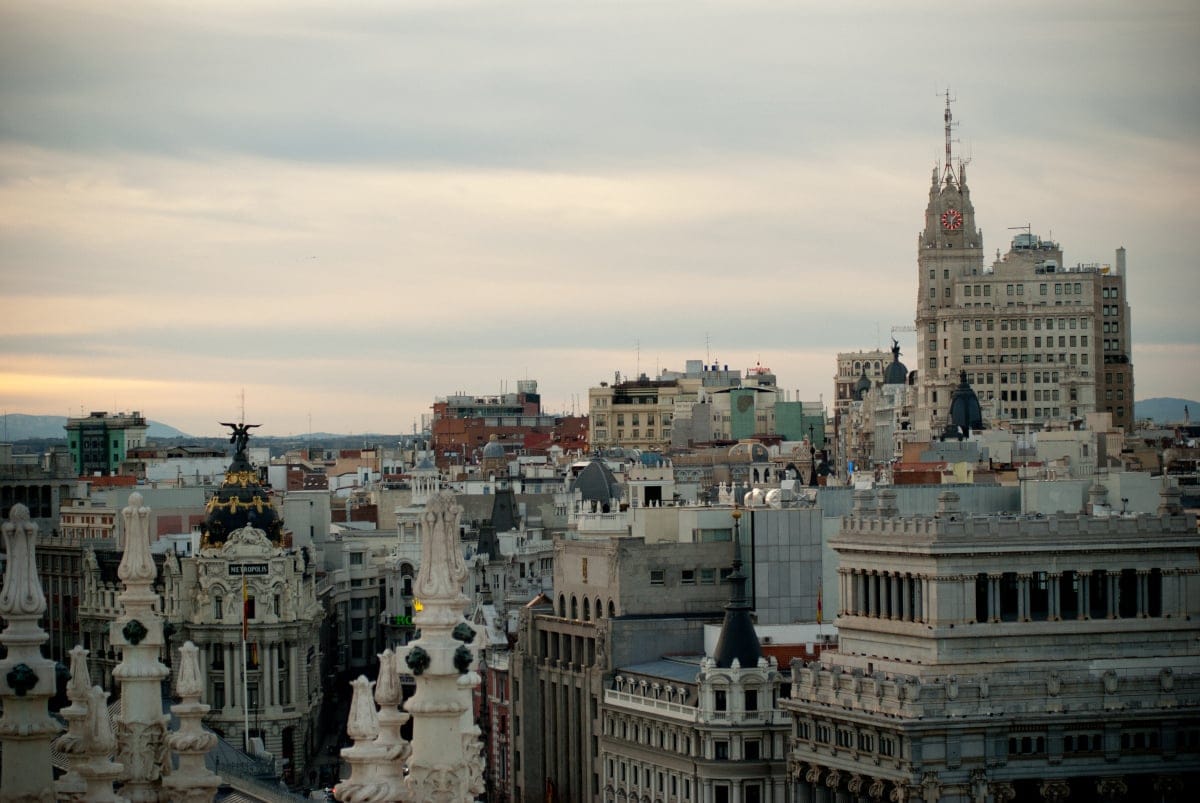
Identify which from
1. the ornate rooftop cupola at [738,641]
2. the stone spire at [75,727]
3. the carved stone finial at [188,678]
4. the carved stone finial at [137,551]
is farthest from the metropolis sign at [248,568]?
the stone spire at [75,727]

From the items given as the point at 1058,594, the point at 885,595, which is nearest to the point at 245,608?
the point at 885,595

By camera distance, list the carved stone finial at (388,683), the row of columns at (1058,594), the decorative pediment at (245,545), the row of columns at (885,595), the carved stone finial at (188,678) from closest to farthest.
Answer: the carved stone finial at (388,683) < the carved stone finial at (188,678) < the row of columns at (1058,594) < the row of columns at (885,595) < the decorative pediment at (245,545)

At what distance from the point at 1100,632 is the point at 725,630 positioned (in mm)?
18552

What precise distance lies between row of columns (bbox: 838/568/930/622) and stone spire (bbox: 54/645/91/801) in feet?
187

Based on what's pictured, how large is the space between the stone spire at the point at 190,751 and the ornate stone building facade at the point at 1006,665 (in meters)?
49.8

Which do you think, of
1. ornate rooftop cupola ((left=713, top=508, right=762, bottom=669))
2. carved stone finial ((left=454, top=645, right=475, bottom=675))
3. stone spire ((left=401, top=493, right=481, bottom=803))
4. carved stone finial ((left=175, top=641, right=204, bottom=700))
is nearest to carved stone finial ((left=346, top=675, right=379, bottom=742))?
stone spire ((left=401, top=493, right=481, bottom=803))

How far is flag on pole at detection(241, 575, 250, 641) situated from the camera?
180125 millimetres

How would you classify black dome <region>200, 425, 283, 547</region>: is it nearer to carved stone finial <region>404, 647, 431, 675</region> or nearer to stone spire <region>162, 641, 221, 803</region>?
stone spire <region>162, 641, 221, 803</region>

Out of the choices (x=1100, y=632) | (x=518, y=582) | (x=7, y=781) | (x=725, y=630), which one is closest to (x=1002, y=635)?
(x=1100, y=632)

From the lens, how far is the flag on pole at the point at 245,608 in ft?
591

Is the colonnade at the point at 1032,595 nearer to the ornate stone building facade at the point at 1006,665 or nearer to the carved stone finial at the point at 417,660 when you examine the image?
the ornate stone building facade at the point at 1006,665

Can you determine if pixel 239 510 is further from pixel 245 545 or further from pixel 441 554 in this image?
pixel 441 554

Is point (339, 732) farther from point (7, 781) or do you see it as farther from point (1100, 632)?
point (7, 781)

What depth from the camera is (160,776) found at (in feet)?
181
